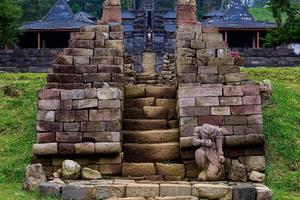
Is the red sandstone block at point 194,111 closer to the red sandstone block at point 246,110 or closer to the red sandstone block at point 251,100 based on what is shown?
the red sandstone block at point 246,110

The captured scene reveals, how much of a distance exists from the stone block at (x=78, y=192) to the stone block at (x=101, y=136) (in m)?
1.75

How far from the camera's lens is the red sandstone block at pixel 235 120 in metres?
11.1

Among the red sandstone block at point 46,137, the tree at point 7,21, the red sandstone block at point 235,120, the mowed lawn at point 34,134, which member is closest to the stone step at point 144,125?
the red sandstone block at point 235,120

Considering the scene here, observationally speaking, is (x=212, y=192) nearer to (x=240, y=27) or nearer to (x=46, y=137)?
(x=46, y=137)

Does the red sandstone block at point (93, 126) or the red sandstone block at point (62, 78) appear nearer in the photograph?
the red sandstone block at point (93, 126)

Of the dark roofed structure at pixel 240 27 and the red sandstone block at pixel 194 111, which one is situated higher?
the dark roofed structure at pixel 240 27

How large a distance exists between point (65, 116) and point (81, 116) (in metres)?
0.30

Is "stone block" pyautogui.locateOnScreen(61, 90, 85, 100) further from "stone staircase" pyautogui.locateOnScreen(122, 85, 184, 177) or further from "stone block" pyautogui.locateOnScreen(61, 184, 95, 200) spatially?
"stone block" pyautogui.locateOnScreen(61, 184, 95, 200)

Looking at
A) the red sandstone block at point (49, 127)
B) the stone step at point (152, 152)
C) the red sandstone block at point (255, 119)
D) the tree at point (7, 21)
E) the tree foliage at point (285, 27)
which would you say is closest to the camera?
the red sandstone block at point (49, 127)

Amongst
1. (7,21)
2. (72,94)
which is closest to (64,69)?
(72,94)

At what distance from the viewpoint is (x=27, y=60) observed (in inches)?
911

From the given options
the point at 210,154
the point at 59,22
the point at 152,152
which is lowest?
the point at 152,152

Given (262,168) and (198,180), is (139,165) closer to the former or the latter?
(198,180)

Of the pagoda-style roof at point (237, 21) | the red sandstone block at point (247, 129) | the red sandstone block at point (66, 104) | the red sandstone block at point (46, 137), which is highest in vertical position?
the pagoda-style roof at point (237, 21)
